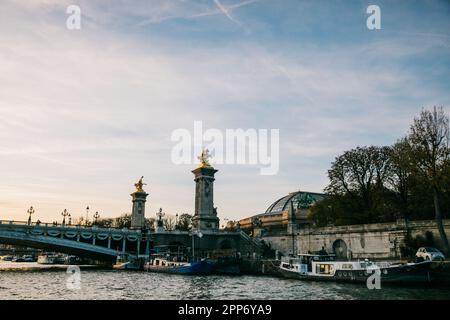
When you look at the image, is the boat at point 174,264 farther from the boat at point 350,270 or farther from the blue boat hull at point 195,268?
the boat at point 350,270

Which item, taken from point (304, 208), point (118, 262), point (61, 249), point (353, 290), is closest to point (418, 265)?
point (353, 290)

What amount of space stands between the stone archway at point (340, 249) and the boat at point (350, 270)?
12.6 metres

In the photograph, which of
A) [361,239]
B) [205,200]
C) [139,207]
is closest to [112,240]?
[139,207]

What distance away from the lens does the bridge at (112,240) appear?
61.8 meters

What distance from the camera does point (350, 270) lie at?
37.0 meters

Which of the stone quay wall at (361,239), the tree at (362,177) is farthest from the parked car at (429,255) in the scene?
the tree at (362,177)

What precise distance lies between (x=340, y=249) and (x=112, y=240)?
4030 cm

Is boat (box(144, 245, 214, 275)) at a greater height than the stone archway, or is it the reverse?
the stone archway

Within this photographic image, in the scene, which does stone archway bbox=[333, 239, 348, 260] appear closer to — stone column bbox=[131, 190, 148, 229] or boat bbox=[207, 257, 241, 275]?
boat bbox=[207, 257, 241, 275]

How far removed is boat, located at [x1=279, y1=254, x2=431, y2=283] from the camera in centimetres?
3334

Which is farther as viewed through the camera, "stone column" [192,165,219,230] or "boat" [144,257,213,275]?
"stone column" [192,165,219,230]

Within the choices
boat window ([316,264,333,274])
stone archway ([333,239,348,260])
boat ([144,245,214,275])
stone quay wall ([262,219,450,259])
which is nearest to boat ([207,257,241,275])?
boat ([144,245,214,275])

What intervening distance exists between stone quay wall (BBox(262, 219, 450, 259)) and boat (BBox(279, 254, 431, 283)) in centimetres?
1112

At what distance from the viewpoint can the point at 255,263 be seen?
53.5 meters
